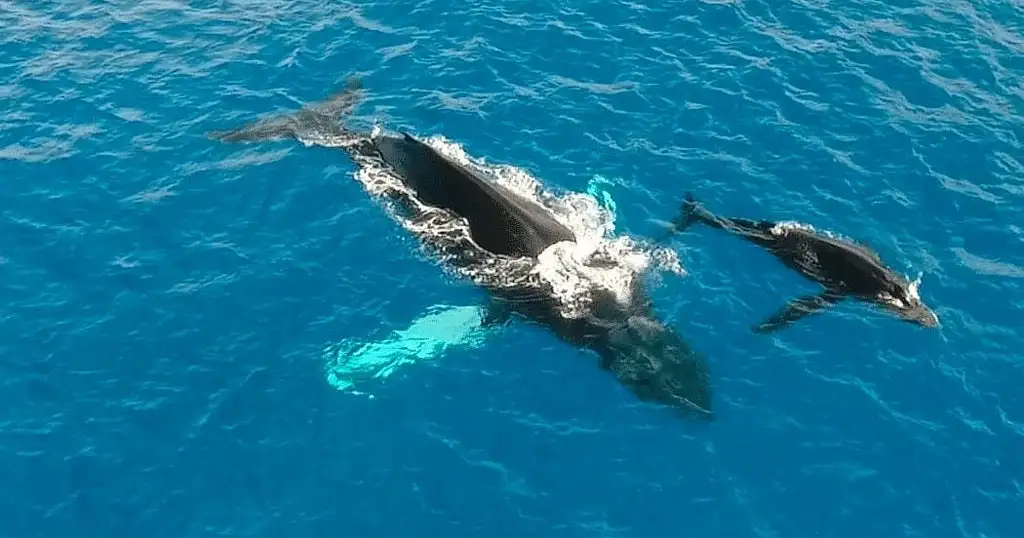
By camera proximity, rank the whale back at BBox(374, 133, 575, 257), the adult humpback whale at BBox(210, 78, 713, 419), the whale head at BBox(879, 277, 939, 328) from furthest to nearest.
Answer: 1. the whale back at BBox(374, 133, 575, 257)
2. the whale head at BBox(879, 277, 939, 328)
3. the adult humpback whale at BBox(210, 78, 713, 419)

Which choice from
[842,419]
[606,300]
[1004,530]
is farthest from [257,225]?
[1004,530]

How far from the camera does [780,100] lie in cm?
3136

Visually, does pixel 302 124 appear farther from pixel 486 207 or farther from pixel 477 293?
pixel 477 293

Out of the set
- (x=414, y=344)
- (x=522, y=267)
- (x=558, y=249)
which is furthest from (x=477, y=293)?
(x=558, y=249)

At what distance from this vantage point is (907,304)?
2395 centimetres

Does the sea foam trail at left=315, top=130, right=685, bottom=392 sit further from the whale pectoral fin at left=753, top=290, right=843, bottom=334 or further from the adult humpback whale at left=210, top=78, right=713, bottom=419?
the whale pectoral fin at left=753, top=290, right=843, bottom=334

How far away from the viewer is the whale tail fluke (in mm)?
29984

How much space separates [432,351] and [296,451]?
4131 millimetres

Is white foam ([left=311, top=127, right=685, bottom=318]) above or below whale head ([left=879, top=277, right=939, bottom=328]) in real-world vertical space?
above

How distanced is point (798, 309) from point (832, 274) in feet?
5.05

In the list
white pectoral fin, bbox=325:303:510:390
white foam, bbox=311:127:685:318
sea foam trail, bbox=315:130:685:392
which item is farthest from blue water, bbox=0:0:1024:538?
white foam, bbox=311:127:685:318

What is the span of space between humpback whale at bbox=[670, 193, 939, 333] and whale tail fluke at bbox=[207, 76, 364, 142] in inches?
539

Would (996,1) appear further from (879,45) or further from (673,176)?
(673,176)

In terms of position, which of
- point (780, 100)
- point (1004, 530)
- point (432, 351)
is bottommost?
point (1004, 530)
